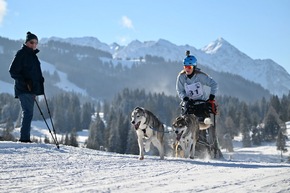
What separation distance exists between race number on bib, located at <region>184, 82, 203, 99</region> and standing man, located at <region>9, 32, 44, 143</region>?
4.15 metres

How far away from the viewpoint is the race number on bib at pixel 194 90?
37.0 ft

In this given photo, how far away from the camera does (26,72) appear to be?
34.5ft

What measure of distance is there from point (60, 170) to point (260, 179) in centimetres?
314

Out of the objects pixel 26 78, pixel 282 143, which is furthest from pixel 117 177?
pixel 282 143

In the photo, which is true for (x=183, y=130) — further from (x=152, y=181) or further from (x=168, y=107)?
(x=168, y=107)

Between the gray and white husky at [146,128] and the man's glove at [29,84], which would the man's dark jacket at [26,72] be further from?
the gray and white husky at [146,128]

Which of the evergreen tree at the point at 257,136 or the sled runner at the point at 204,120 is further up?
the evergreen tree at the point at 257,136

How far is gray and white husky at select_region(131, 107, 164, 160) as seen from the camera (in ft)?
32.2

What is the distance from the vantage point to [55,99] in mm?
175750

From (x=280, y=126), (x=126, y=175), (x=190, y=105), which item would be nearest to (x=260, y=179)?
(x=126, y=175)

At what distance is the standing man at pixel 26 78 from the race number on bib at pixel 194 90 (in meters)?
4.15

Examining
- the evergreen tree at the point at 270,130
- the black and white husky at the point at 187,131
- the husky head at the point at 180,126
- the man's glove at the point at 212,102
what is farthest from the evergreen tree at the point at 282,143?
the husky head at the point at 180,126

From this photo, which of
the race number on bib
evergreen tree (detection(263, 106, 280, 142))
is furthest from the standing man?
evergreen tree (detection(263, 106, 280, 142))

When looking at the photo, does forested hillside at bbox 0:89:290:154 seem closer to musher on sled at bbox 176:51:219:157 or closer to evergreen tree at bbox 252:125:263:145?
evergreen tree at bbox 252:125:263:145
